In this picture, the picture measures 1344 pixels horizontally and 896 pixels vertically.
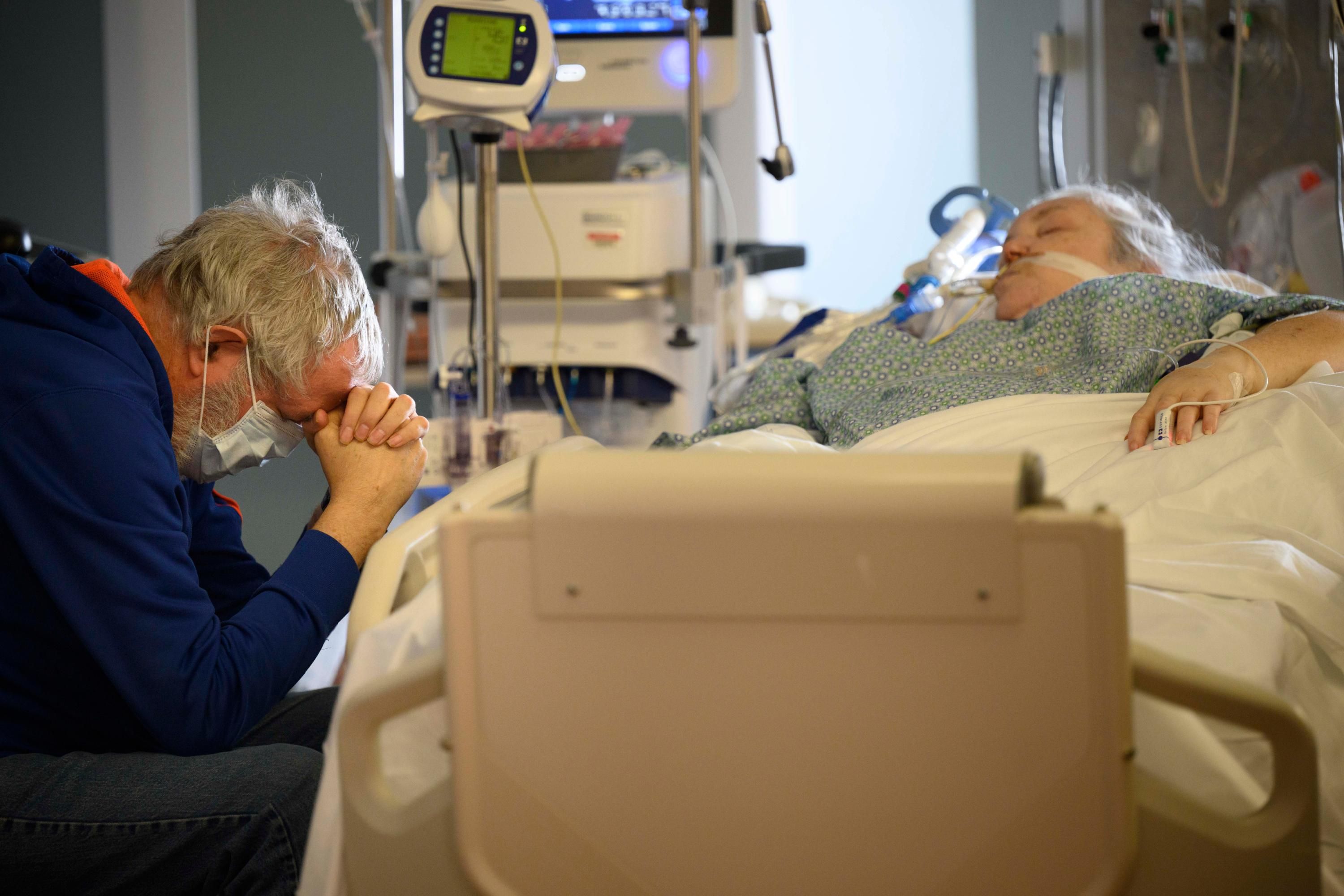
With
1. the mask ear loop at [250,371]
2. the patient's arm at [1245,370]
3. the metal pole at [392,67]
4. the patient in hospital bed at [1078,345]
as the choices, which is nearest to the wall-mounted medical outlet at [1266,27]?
the patient in hospital bed at [1078,345]

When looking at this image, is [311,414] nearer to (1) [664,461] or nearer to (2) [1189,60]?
(1) [664,461]

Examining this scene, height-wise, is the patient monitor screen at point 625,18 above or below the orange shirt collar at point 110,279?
above

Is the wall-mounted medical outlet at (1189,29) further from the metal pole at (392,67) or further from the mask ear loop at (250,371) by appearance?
the mask ear loop at (250,371)

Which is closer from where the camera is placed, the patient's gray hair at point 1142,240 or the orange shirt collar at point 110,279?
the orange shirt collar at point 110,279

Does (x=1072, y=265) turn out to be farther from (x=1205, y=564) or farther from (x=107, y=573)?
(x=107, y=573)

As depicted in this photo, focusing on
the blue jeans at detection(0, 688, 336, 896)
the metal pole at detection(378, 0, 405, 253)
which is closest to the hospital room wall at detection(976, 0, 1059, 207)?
the metal pole at detection(378, 0, 405, 253)

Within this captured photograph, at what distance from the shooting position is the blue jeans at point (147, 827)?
1.07m

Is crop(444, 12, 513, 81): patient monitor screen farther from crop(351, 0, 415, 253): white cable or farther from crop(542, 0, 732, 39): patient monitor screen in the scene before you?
crop(542, 0, 732, 39): patient monitor screen

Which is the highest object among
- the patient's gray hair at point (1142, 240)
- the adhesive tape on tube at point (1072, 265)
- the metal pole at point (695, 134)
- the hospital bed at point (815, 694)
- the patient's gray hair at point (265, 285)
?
the metal pole at point (695, 134)

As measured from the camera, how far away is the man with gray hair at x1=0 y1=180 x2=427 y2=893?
105cm

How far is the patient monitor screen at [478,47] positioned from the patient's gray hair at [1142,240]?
1089 millimetres

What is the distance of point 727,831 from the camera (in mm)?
706

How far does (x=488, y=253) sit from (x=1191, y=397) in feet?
4.67

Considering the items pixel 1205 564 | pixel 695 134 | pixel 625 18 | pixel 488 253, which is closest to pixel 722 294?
pixel 695 134
